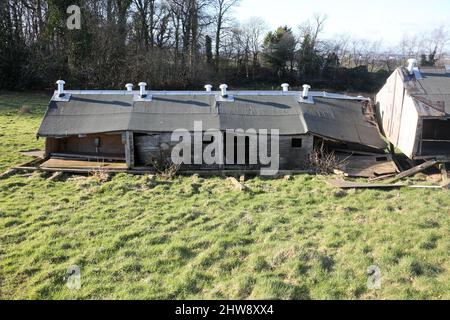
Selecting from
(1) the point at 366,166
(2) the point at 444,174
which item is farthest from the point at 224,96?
(2) the point at 444,174

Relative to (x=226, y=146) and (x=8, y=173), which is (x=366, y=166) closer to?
(x=226, y=146)

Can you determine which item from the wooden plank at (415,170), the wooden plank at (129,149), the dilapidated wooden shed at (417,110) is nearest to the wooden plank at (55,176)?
the wooden plank at (129,149)

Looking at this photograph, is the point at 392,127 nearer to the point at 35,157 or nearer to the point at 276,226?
the point at 276,226

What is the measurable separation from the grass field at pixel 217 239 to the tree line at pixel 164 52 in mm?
21623

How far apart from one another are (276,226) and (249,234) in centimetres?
77

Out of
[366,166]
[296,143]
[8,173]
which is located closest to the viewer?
[8,173]

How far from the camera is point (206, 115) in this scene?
1511cm

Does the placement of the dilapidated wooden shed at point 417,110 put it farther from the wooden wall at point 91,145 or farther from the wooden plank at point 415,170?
the wooden wall at point 91,145

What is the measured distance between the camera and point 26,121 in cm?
2188

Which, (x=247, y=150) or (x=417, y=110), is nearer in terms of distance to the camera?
(x=417, y=110)

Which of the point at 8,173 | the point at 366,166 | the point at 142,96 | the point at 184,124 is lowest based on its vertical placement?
the point at 8,173

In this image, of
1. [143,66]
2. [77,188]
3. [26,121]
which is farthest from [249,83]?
[77,188]

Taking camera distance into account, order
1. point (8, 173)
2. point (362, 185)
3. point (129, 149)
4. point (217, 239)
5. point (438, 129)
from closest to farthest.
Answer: point (217, 239) → point (362, 185) → point (8, 173) → point (129, 149) → point (438, 129)

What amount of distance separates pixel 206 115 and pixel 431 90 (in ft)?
27.7
